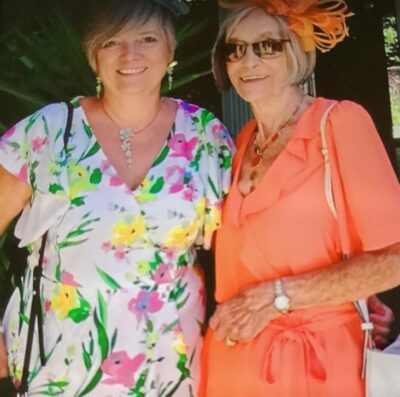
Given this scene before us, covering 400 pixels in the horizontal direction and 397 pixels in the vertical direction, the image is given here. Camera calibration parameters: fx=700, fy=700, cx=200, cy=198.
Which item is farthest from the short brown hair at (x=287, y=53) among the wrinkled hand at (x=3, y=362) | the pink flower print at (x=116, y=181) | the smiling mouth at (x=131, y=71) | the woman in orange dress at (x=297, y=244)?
the wrinkled hand at (x=3, y=362)

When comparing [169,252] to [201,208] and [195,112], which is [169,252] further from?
[195,112]

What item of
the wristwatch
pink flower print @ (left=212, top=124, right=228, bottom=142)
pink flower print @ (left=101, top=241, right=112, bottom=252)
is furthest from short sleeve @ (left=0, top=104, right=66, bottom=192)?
the wristwatch

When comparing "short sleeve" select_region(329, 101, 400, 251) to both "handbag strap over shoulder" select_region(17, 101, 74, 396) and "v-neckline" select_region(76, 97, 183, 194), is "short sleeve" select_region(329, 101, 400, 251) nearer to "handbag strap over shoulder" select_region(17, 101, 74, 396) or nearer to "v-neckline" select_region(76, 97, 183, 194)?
"v-neckline" select_region(76, 97, 183, 194)

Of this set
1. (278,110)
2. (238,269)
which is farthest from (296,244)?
(278,110)

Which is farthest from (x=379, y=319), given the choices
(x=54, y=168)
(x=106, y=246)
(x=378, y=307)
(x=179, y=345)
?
(x=54, y=168)

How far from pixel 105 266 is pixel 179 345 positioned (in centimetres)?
14

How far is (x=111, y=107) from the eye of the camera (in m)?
0.97

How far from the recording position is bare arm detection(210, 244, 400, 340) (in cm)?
85

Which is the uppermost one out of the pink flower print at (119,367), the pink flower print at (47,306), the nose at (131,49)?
the nose at (131,49)

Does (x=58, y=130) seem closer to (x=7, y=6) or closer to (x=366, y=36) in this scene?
(x=7, y=6)

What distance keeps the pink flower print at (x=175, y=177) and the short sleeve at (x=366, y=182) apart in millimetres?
206

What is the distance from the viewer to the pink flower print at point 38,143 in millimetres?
925

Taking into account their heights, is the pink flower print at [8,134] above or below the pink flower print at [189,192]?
above

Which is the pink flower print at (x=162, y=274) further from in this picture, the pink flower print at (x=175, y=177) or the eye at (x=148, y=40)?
the eye at (x=148, y=40)
